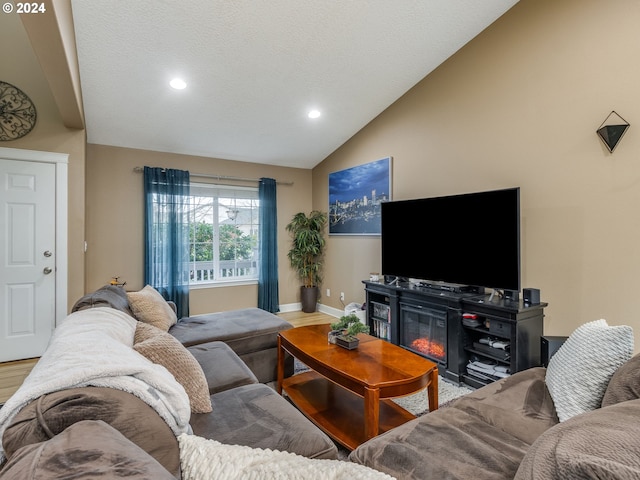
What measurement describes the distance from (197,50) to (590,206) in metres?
3.49

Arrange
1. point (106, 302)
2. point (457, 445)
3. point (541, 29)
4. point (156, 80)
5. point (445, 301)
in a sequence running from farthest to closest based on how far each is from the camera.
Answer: point (156, 80) → point (445, 301) → point (541, 29) → point (106, 302) → point (457, 445)

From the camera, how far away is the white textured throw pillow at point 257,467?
0.73m

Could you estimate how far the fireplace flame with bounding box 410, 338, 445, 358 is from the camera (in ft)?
10.5

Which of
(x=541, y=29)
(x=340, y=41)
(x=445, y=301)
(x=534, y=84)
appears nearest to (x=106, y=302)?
(x=445, y=301)

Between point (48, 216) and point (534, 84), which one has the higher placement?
point (534, 84)

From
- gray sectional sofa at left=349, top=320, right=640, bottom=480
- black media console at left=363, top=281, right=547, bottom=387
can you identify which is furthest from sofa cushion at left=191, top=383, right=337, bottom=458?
black media console at left=363, top=281, right=547, bottom=387

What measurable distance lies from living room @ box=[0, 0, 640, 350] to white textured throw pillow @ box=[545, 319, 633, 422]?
128 centimetres

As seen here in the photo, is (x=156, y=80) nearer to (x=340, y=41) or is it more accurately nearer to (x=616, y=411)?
(x=340, y=41)

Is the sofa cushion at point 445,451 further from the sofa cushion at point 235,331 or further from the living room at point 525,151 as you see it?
the living room at point 525,151

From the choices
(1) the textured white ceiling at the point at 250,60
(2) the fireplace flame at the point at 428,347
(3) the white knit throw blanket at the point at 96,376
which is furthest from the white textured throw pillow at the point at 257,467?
(1) the textured white ceiling at the point at 250,60

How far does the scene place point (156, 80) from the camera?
10.8 feet

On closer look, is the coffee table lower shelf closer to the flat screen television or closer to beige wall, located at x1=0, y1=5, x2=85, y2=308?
the flat screen television

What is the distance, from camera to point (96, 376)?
3.07 ft

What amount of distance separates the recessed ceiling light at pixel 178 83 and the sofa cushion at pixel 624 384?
385 centimetres
